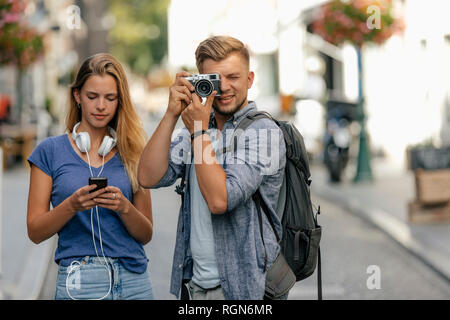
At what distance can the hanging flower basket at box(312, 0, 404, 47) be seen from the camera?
13805mm

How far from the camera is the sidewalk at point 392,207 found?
7.67 meters

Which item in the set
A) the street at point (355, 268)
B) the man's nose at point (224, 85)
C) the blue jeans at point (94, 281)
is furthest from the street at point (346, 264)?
the man's nose at point (224, 85)

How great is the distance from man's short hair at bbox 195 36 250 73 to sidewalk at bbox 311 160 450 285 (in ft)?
15.1

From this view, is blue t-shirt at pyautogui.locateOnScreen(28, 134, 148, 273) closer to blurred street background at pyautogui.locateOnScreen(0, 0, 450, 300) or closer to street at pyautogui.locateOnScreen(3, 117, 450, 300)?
blurred street background at pyautogui.locateOnScreen(0, 0, 450, 300)

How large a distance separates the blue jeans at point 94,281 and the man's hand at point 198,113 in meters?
0.75

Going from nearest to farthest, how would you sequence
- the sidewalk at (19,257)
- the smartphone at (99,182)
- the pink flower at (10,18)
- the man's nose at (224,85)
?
1. the man's nose at (224,85)
2. the smartphone at (99,182)
3. the sidewalk at (19,257)
4. the pink flower at (10,18)

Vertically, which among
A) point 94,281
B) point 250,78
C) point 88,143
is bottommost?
point 94,281

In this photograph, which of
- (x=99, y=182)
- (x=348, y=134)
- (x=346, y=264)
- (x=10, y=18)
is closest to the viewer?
(x=99, y=182)

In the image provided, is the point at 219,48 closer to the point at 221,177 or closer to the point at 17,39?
the point at 221,177

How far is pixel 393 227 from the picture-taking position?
9086 mm

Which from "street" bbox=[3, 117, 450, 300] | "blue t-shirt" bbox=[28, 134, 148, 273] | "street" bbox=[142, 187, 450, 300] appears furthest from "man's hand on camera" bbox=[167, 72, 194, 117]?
"street" bbox=[142, 187, 450, 300]

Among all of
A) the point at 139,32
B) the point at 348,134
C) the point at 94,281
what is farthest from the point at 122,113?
the point at 139,32

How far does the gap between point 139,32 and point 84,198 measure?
5665 centimetres

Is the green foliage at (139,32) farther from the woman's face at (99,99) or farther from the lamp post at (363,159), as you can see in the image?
the woman's face at (99,99)
